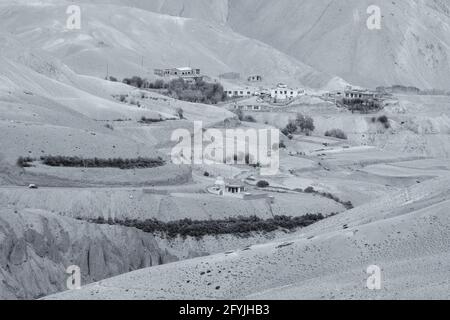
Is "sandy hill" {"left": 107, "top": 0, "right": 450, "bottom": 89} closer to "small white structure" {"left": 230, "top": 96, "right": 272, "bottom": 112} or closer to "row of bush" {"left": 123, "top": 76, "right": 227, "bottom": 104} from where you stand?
"row of bush" {"left": 123, "top": 76, "right": 227, "bottom": 104}

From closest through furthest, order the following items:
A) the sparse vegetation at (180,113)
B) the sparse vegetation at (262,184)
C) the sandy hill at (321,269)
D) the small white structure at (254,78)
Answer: the sandy hill at (321,269) → the sparse vegetation at (262,184) → the sparse vegetation at (180,113) → the small white structure at (254,78)

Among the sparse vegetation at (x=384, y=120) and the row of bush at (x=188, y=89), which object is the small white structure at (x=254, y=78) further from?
the sparse vegetation at (x=384, y=120)

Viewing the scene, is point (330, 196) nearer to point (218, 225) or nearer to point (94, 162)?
point (218, 225)

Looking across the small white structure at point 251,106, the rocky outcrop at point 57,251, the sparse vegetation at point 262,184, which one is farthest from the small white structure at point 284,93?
the rocky outcrop at point 57,251

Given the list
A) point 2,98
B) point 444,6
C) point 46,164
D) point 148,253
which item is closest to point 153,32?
point 444,6

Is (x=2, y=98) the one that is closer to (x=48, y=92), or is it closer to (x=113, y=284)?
(x=48, y=92)

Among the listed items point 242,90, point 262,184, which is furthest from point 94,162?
point 242,90

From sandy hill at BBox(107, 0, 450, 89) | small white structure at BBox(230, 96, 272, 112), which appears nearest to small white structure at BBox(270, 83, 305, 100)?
small white structure at BBox(230, 96, 272, 112)
